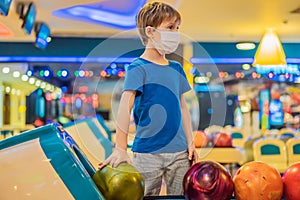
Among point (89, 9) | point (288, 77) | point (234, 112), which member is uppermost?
point (89, 9)

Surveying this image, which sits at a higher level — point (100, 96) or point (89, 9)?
point (89, 9)

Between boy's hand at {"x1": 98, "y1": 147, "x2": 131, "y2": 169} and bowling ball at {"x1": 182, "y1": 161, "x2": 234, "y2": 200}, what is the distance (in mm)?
223

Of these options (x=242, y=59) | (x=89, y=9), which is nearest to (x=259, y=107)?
(x=242, y=59)

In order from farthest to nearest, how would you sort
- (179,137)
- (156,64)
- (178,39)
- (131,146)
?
(131,146) < (179,137) < (156,64) < (178,39)

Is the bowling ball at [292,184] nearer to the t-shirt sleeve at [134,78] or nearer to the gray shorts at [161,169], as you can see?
the gray shorts at [161,169]

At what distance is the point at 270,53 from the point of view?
20.7 ft

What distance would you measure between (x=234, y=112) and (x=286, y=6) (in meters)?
4.69

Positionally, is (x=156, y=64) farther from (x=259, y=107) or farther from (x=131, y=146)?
(x=259, y=107)

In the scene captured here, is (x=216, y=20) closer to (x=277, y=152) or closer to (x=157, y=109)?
(x=277, y=152)

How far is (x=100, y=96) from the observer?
1826 mm

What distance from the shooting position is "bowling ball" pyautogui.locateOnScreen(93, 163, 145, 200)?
1.49 metres

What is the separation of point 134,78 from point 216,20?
536cm

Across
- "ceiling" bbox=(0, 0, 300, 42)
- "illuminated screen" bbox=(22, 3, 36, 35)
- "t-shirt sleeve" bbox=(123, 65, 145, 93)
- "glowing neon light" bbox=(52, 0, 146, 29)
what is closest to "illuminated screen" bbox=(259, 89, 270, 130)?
"ceiling" bbox=(0, 0, 300, 42)

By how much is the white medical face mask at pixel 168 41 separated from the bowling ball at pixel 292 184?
59 centimetres
